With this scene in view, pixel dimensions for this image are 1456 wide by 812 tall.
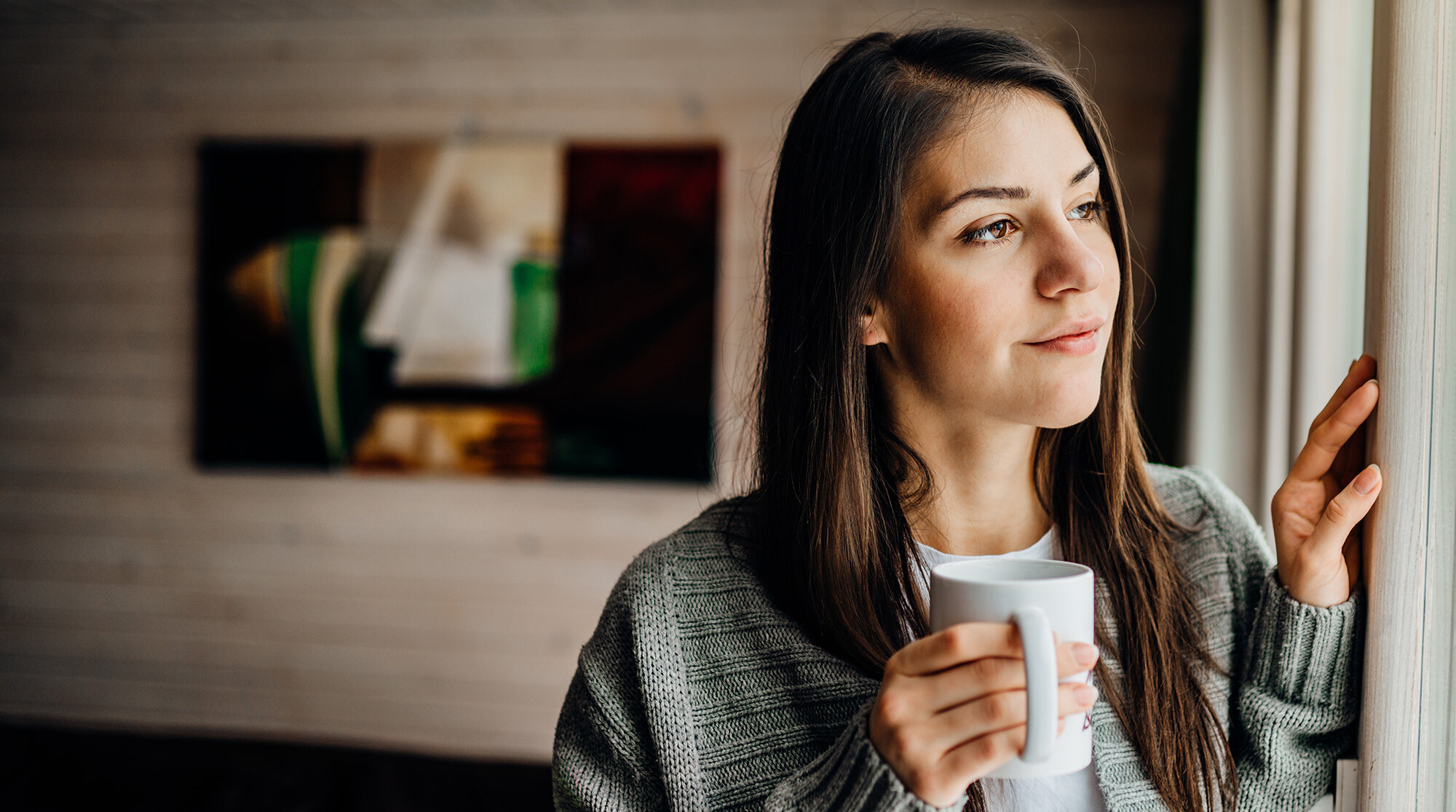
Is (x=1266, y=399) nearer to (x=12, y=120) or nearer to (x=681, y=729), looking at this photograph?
(x=681, y=729)

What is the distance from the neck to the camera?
3.08ft

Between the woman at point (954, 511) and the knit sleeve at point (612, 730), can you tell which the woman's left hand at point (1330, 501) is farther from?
the knit sleeve at point (612, 730)

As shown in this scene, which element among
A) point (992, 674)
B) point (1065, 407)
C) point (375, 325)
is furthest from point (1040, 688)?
point (375, 325)

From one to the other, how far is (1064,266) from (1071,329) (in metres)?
0.06

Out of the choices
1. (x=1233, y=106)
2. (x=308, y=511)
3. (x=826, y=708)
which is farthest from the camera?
(x=308, y=511)

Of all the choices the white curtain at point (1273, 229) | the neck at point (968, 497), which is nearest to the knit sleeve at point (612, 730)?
the neck at point (968, 497)

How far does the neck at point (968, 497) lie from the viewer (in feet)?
3.08

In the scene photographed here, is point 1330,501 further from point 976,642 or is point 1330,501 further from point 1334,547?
point 976,642

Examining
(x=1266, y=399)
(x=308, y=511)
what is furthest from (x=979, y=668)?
(x=308, y=511)

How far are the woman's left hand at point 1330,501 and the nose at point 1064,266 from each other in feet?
0.69

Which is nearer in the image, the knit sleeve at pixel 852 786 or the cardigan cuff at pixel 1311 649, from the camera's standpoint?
the knit sleeve at pixel 852 786

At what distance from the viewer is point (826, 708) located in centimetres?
85

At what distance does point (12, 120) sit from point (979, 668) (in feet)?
12.8

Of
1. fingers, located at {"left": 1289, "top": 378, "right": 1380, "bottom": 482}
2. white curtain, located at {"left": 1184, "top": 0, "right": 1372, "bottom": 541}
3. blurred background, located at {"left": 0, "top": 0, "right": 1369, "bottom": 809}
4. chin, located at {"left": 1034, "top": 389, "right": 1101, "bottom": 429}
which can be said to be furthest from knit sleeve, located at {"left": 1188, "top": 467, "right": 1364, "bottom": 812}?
blurred background, located at {"left": 0, "top": 0, "right": 1369, "bottom": 809}
